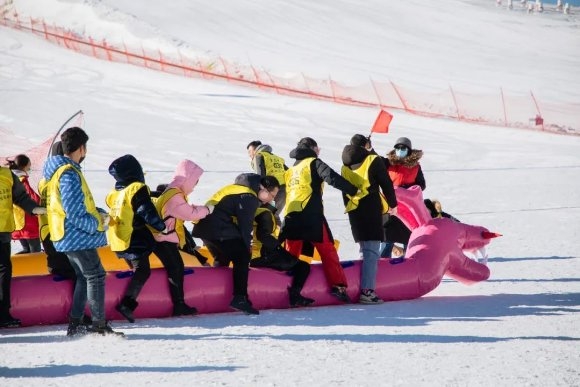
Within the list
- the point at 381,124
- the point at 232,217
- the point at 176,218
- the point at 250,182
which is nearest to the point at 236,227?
the point at 232,217

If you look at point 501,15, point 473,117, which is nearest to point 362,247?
point 473,117

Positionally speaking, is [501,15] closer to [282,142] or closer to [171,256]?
[282,142]

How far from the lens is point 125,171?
21.2 feet

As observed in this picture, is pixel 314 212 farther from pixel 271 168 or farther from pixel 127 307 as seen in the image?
pixel 271 168

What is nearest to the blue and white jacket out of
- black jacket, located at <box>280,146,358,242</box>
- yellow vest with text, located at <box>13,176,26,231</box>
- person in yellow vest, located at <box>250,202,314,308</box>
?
person in yellow vest, located at <box>250,202,314,308</box>

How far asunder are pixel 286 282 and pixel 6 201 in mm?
2231

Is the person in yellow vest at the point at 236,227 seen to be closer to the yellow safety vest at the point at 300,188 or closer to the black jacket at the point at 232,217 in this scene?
the black jacket at the point at 232,217

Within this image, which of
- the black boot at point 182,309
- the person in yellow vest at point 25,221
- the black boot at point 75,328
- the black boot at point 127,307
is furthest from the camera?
the person in yellow vest at point 25,221

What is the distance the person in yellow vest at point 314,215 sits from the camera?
7.44 metres

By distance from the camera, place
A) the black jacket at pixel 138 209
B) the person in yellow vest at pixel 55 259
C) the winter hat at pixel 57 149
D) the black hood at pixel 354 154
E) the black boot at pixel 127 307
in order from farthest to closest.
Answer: the black hood at pixel 354 154, the winter hat at pixel 57 149, the person in yellow vest at pixel 55 259, the black boot at pixel 127 307, the black jacket at pixel 138 209

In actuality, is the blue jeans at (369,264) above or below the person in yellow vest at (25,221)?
below

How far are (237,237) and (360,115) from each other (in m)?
17.2

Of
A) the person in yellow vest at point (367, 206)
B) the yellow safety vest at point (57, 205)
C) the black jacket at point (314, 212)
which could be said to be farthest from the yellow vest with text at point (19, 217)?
the person in yellow vest at point (367, 206)

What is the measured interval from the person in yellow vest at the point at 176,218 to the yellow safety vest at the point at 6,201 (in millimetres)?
1017
